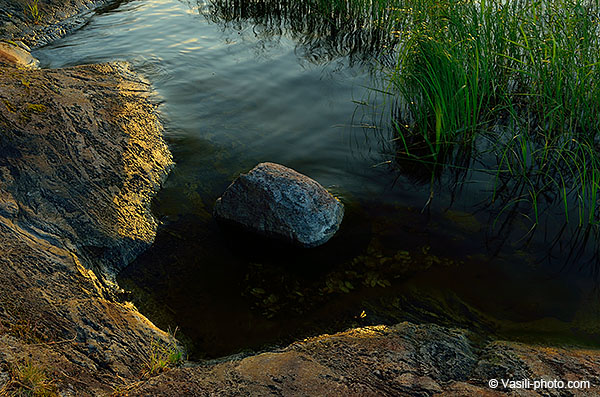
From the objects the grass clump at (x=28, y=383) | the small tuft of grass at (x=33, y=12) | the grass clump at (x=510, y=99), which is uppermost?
the small tuft of grass at (x=33, y=12)

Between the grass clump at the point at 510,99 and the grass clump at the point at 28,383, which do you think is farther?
the grass clump at the point at 510,99

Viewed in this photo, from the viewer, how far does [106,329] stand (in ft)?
9.19

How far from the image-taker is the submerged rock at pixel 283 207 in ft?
12.5

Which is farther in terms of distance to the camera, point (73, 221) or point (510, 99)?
point (510, 99)

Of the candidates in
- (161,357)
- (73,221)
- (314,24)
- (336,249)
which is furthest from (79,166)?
(314,24)

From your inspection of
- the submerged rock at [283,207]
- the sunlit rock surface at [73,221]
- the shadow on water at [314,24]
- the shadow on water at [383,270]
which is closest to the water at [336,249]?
the shadow on water at [383,270]

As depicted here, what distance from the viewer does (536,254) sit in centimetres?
369

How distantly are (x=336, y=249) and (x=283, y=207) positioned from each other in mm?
550

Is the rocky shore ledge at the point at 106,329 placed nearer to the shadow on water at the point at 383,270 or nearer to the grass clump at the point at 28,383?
the grass clump at the point at 28,383

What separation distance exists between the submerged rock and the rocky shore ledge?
805 millimetres

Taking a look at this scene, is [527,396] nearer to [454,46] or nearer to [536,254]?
[536,254]

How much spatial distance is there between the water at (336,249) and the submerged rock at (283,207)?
118 mm

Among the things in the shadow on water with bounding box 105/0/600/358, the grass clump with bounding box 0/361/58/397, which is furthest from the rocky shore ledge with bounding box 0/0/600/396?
the shadow on water with bounding box 105/0/600/358

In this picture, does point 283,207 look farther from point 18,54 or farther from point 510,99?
point 18,54
